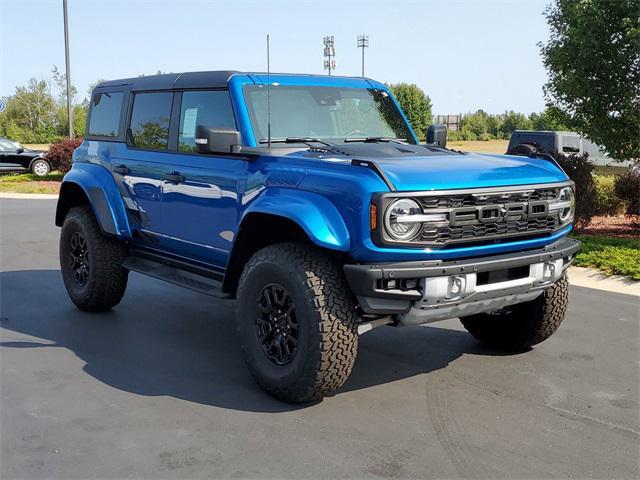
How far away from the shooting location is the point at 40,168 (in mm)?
26609

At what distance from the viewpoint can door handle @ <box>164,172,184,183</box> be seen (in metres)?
5.61

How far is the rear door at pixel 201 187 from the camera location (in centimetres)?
514

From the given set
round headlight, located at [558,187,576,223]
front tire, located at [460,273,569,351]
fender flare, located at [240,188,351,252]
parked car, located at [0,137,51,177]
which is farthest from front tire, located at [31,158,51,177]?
round headlight, located at [558,187,576,223]

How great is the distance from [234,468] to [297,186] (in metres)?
1.77

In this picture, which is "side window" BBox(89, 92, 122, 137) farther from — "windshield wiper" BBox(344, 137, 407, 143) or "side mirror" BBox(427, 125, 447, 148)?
"side mirror" BBox(427, 125, 447, 148)

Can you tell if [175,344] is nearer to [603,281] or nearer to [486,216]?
[486,216]

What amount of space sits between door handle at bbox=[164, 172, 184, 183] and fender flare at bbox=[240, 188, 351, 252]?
48.3 inches

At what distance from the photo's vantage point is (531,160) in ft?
17.0

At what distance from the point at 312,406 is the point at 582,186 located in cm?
848

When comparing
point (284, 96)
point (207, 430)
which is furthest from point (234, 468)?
point (284, 96)

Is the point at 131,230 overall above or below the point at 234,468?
above

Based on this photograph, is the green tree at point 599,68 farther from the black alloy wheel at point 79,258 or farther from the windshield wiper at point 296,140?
the black alloy wheel at point 79,258

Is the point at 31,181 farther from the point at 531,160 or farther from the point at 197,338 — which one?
the point at 531,160

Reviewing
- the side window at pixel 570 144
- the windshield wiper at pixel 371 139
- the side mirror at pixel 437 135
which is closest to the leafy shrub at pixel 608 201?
the side window at pixel 570 144
